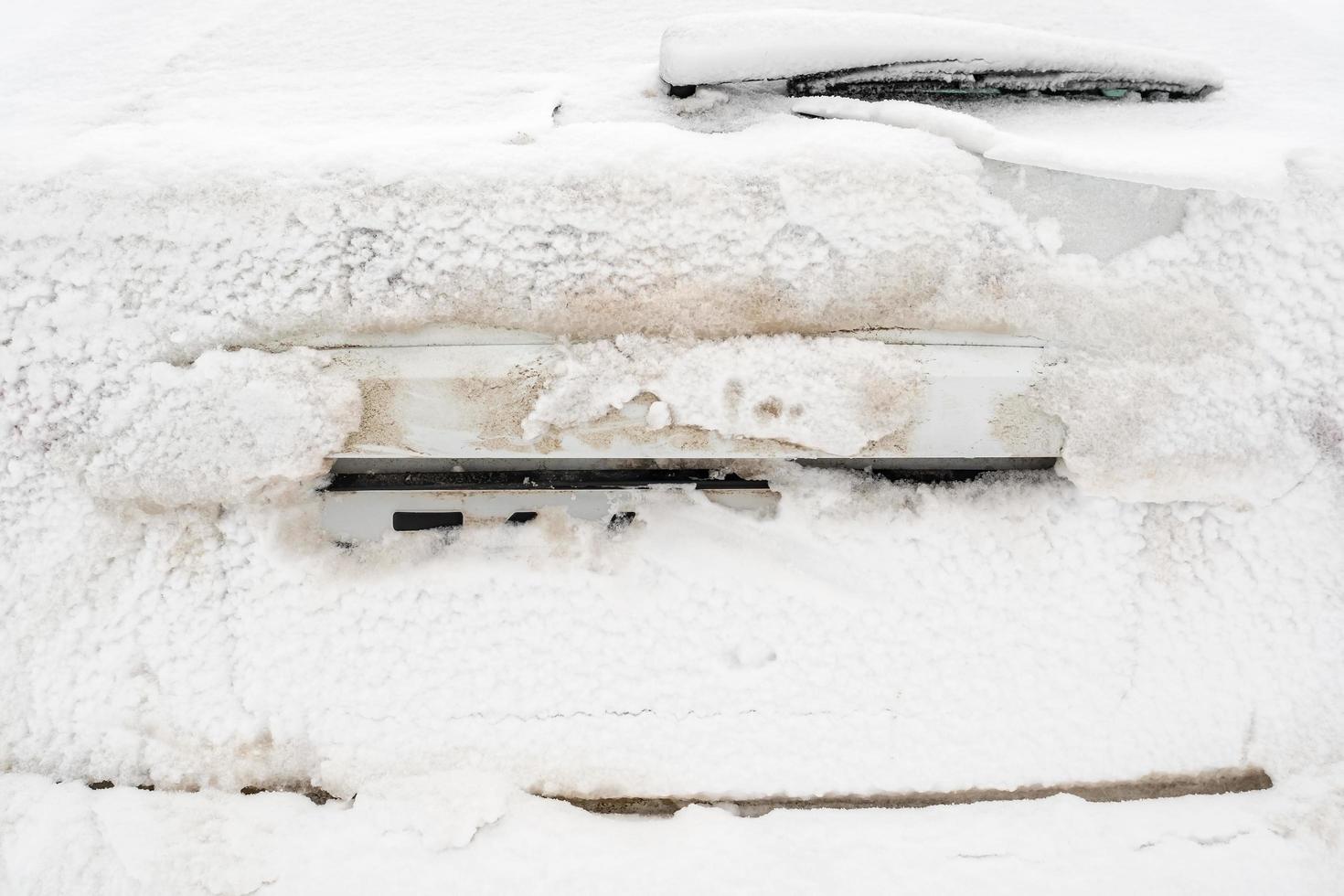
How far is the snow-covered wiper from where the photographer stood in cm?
129

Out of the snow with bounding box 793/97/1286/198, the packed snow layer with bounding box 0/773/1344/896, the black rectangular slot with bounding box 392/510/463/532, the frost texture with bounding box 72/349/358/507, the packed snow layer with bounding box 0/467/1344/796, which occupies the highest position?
the snow with bounding box 793/97/1286/198

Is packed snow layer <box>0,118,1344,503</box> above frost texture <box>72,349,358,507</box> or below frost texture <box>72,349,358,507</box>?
above

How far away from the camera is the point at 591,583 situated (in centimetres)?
132

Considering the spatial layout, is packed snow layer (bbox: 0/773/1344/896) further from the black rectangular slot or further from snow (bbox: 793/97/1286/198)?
snow (bbox: 793/97/1286/198)

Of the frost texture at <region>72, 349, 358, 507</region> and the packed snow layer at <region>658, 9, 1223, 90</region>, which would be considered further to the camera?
the packed snow layer at <region>658, 9, 1223, 90</region>

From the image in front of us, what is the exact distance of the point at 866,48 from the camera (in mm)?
1320

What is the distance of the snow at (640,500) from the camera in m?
1.16

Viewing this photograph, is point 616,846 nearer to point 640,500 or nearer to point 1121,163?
point 640,500

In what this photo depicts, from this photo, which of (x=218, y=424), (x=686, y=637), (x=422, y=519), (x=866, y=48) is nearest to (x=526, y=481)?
(x=422, y=519)

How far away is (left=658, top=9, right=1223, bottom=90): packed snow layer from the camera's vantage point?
50.6 inches

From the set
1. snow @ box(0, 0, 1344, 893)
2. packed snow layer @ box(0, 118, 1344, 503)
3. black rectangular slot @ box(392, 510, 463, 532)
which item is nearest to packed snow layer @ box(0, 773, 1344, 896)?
snow @ box(0, 0, 1344, 893)

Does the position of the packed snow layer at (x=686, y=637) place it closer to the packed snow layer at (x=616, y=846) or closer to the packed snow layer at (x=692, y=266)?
the packed snow layer at (x=616, y=846)

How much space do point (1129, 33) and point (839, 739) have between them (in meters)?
1.59

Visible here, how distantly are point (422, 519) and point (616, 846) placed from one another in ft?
2.34
